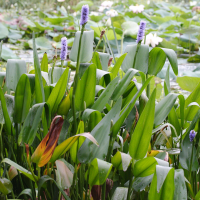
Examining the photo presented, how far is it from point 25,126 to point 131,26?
3742 mm

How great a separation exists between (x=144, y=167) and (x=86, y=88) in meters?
0.21

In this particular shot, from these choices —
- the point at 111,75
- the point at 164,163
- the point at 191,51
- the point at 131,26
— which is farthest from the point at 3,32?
the point at 164,163

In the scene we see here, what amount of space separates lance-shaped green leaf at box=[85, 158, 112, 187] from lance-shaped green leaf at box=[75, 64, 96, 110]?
148mm

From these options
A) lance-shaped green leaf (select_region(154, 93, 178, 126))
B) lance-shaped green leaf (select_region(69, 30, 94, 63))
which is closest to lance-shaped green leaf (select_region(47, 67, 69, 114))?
lance-shaped green leaf (select_region(69, 30, 94, 63))

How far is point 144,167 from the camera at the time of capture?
598 mm

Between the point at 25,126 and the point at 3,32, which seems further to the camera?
the point at 3,32

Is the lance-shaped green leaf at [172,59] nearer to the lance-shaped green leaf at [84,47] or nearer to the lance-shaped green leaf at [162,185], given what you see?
the lance-shaped green leaf at [84,47]

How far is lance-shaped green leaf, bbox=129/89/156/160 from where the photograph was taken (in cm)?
55

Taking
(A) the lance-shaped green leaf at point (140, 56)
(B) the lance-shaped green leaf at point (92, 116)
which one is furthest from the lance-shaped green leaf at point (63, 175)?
(A) the lance-shaped green leaf at point (140, 56)

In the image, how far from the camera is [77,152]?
0.57 meters

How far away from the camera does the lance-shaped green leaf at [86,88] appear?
65 centimetres

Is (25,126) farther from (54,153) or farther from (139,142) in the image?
(139,142)

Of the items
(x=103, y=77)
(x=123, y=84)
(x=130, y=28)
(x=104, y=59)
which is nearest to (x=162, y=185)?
(x=123, y=84)

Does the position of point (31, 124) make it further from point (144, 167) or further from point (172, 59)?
point (172, 59)
